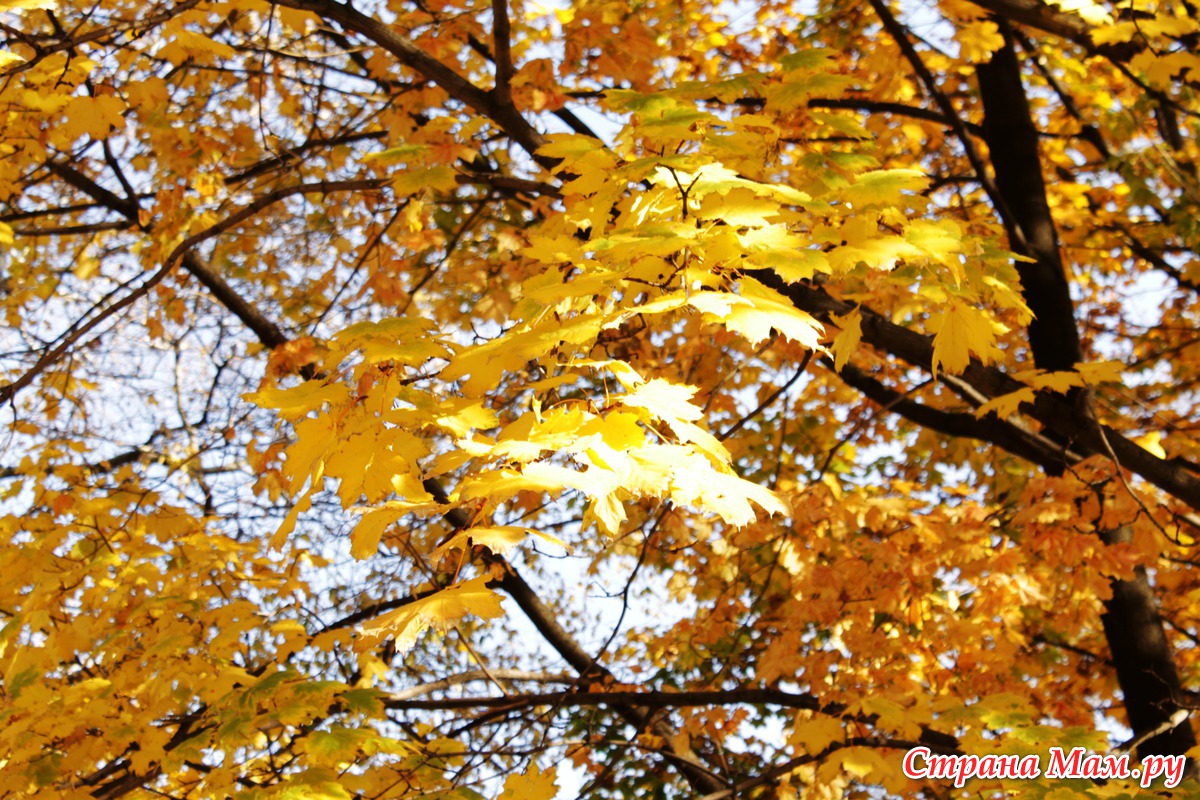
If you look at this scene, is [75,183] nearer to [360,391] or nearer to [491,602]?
[360,391]

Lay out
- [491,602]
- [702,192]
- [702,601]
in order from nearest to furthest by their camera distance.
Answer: [491,602]
[702,192]
[702,601]

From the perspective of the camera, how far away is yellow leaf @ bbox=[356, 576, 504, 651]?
1521 mm

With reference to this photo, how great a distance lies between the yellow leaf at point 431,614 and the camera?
1521 millimetres

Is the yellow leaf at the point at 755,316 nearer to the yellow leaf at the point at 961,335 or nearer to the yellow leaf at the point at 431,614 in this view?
the yellow leaf at the point at 431,614

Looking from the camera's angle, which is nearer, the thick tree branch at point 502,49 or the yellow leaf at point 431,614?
the yellow leaf at point 431,614

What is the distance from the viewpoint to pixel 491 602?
1.59 m

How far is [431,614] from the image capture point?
61.1 inches

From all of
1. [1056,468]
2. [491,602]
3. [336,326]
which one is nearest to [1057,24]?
[1056,468]

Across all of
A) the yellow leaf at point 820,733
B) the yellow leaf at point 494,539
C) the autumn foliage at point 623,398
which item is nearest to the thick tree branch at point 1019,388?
the autumn foliage at point 623,398

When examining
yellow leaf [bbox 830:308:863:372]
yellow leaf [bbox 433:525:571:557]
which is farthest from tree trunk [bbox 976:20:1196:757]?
yellow leaf [bbox 433:525:571:557]

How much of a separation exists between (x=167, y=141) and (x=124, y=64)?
52 centimetres

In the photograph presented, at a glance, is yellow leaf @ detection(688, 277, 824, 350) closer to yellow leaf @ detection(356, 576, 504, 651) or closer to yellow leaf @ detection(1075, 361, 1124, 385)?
yellow leaf @ detection(356, 576, 504, 651)

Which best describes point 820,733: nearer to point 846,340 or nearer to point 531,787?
point 531,787

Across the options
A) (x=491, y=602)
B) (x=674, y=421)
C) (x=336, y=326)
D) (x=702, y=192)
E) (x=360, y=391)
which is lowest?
(x=491, y=602)
